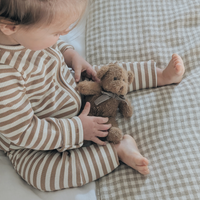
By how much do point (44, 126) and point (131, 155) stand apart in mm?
260

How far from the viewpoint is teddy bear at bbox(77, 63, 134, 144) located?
0.72 meters

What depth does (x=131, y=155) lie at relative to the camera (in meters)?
0.69

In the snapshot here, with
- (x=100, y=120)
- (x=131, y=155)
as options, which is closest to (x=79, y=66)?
(x=100, y=120)

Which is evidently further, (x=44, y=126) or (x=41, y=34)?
(x=44, y=126)

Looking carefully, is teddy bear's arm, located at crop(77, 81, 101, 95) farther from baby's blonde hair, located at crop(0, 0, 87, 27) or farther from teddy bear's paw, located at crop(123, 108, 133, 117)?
baby's blonde hair, located at crop(0, 0, 87, 27)

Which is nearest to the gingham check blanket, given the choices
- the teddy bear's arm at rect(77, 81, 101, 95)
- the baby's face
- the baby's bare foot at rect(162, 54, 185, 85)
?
the baby's bare foot at rect(162, 54, 185, 85)

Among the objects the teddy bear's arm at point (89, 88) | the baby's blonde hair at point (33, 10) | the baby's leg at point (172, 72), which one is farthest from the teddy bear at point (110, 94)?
the baby's blonde hair at point (33, 10)

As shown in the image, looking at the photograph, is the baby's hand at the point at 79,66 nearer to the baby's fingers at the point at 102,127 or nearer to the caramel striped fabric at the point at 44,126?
the caramel striped fabric at the point at 44,126

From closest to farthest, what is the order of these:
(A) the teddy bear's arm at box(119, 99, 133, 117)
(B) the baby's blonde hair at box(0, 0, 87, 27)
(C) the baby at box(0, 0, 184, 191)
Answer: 1. (B) the baby's blonde hair at box(0, 0, 87, 27)
2. (C) the baby at box(0, 0, 184, 191)
3. (A) the teddy bear's arm at box(119, 99, 133, 117)

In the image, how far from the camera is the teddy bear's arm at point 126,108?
2.54ft

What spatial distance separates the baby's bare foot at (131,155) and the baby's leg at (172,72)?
0.81ft

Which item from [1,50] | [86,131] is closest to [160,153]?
[86,131]

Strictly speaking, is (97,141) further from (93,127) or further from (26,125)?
(26,125)

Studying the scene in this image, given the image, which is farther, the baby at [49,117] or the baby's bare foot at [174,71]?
the baby's bare foot at [174,71]
